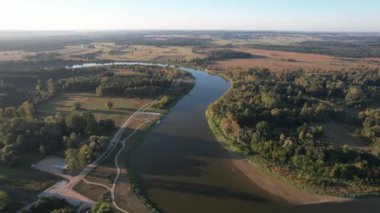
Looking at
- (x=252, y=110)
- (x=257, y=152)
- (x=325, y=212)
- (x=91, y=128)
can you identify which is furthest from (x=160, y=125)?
(x=325, y=212)

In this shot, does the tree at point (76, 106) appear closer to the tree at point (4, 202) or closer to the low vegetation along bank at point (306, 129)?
the low vegetation along bank at point (306, 129)

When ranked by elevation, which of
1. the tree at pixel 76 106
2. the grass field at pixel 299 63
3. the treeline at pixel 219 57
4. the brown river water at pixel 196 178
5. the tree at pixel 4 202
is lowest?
the brown river water at pixel 196 178

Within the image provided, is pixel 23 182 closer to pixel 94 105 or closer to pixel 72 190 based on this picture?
pixel 72 190

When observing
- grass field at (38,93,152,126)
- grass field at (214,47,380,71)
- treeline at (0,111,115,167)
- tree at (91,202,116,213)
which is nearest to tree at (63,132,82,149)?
treeline at (0,111,115,167)

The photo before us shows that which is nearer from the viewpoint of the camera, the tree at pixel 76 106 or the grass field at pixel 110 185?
the grass field at pixel 110 185

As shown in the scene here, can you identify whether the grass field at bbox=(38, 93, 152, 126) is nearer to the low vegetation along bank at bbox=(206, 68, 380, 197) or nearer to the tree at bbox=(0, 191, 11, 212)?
the low vegetation along bank at bbox=(206, 68, 380, 197)

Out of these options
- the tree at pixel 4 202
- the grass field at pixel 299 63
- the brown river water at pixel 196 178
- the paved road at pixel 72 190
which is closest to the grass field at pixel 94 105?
the brown river water at pixel 196 178

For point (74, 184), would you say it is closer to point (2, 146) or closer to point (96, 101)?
point (2, 146)
